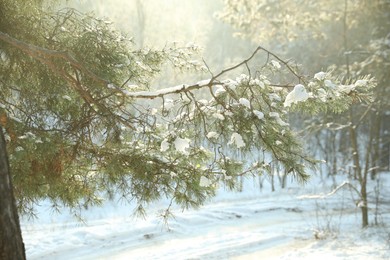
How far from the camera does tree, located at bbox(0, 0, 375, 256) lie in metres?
3.64

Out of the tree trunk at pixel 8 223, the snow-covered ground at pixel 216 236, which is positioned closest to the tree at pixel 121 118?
the tree trunk at pixel 8 223

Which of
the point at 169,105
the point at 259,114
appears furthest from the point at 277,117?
the point at 169,105

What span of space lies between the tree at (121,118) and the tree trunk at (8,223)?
0.77 m

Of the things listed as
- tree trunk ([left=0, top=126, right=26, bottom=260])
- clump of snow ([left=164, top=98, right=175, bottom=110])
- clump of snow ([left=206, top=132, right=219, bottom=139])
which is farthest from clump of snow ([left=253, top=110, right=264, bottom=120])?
tree trunk ([left=0, top=126, right=26, bottom=260])

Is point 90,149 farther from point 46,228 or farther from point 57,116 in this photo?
point 46,228

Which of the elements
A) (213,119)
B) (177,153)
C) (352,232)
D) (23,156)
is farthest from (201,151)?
(352,232)

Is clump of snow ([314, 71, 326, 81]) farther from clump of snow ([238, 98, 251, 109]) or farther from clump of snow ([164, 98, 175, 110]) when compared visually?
clump of snow ([164, 98, 175, 110])

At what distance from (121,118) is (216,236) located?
7.88m

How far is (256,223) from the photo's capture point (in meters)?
13.8

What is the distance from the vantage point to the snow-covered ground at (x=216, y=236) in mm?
10289

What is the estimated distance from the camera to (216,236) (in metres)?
11.9

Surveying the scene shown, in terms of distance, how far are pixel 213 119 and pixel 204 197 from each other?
48.6 inches

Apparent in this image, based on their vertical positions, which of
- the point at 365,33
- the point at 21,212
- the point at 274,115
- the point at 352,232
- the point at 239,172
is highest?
the point at 365,33

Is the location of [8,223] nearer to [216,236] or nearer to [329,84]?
[329,84]
